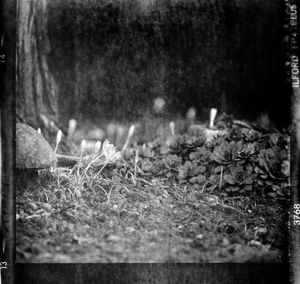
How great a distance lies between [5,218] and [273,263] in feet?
7.98

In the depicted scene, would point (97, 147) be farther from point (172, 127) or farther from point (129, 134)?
point (172, 127)

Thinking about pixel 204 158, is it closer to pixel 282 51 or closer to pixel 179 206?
pixel 179 206

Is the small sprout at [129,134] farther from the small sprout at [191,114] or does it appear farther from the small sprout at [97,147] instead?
the small sprout at [191,114]

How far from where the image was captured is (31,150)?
11.3ft

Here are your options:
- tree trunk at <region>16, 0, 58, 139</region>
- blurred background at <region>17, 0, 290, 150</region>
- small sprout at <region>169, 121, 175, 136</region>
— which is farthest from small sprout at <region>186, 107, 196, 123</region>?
tree trunk at <region>16, 0, 58, 139</region>

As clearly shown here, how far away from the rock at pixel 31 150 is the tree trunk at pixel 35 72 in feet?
0.31

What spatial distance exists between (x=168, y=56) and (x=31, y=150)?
5.04 feet

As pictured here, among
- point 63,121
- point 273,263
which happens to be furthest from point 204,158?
point 63,121

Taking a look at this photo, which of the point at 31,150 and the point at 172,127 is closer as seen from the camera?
the point at 31,150

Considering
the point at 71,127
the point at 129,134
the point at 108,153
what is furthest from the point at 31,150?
the point at 129,134

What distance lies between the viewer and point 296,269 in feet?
11.2

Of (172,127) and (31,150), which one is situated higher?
(172,127)

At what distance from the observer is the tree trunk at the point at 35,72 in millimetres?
3541

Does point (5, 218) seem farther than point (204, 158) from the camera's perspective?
No
